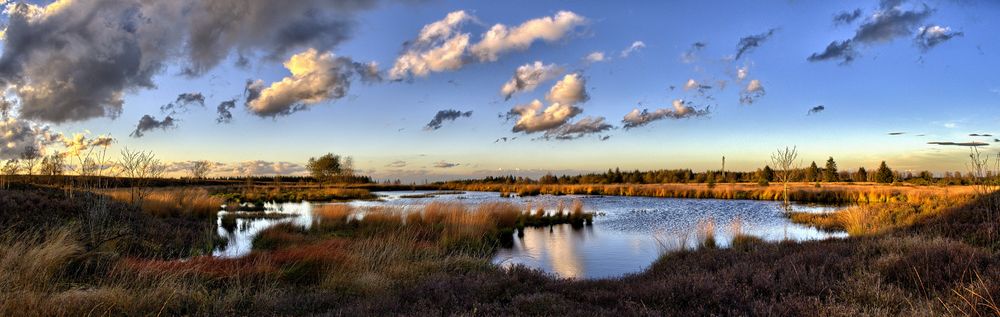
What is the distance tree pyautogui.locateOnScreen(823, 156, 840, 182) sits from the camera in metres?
79.4

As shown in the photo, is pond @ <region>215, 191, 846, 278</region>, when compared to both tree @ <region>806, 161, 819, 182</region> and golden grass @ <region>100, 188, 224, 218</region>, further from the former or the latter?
tree @ <region>806, 161, 819, 182</region>

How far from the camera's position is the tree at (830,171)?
79.4 metres

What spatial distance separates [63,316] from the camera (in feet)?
18.7

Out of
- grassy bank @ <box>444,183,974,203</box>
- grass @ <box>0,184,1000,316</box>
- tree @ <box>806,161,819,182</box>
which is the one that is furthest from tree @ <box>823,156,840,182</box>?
grass @ <box>0,184,1000,316</box>

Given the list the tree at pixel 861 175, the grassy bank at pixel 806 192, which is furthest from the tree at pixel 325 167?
the tree at pixel 861 175

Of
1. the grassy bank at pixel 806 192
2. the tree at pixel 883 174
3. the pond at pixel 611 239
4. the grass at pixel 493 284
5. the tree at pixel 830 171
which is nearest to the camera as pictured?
the grass at pixel 493 284

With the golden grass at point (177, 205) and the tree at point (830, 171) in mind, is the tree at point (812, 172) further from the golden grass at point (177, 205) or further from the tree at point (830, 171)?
the golden grass at point (177, 205)

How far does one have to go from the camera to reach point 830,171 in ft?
262

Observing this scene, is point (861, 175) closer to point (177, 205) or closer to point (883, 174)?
point (883, 174)

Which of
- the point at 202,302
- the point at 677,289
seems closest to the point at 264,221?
the point at 202,302

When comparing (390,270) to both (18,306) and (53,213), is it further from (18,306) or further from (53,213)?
(53,213)

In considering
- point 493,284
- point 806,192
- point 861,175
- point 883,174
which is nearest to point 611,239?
point 493,284

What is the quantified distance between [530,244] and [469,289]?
38.6 ft

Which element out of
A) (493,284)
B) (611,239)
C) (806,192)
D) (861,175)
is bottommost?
(611,239)
